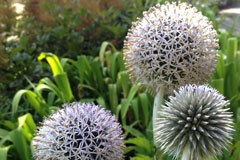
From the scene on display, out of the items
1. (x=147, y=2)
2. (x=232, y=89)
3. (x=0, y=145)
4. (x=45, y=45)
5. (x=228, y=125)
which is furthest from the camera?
(x=147, y=2)

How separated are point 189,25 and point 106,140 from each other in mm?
457

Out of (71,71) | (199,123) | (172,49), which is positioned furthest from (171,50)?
(71,71)

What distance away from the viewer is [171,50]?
126 cm

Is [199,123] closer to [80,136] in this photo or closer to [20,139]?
[80,136]

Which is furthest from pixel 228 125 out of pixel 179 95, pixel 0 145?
pixel 0 145

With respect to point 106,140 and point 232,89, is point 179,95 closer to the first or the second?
point 106,140

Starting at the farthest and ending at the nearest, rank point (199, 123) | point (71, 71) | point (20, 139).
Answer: point (71, 71) → point (20, 139) → point (199, 123)

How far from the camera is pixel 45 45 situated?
2920mm

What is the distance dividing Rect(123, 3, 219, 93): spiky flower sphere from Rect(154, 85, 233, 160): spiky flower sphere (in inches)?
7.5

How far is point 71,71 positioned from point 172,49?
5.06ft

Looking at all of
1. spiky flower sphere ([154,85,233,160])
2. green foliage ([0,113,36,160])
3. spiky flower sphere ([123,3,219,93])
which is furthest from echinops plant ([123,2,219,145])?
green foliage ([0,113,36,160])

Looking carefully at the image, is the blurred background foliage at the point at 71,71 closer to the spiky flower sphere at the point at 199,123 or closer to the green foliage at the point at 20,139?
the green foliage at the point at 20,139

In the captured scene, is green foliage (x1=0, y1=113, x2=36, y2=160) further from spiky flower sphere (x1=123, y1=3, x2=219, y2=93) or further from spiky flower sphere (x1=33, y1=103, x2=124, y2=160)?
spiky flower sphere (x1=123, y1=3, x2=219, y2=93)

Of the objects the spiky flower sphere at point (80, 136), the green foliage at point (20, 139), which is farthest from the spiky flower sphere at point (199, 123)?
the green foliage at point (20, 139)
